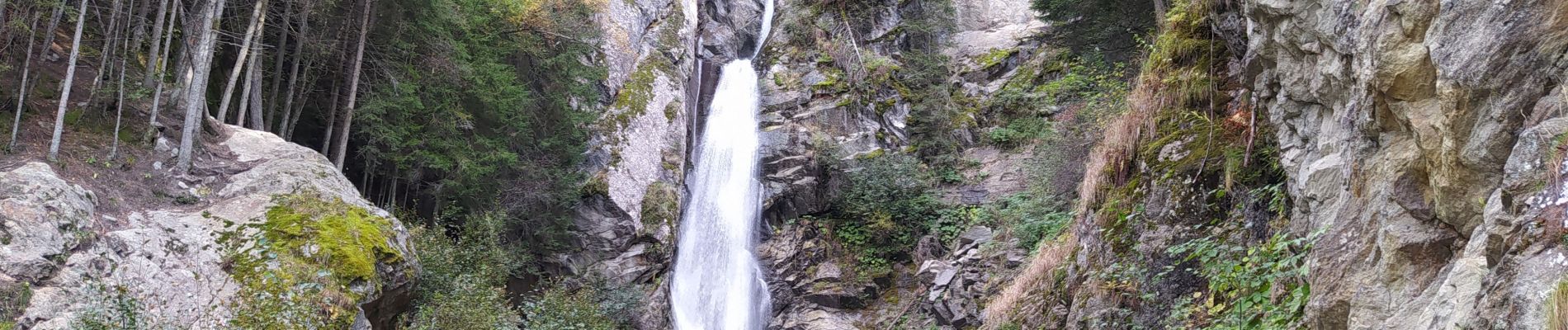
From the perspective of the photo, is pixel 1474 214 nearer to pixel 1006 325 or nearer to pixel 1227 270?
pixel 1227 270

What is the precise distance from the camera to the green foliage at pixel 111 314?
684cm

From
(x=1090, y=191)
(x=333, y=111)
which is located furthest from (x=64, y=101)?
(x=1090, y=191)

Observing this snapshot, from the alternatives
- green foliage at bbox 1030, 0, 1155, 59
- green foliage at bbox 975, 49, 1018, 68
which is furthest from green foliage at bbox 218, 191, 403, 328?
green foliage at bbox 975, 49, 1018, 68

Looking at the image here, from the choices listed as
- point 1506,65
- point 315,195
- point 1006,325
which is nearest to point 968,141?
point 1006,325

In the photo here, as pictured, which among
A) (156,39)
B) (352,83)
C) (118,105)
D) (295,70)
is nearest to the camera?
(118,105)

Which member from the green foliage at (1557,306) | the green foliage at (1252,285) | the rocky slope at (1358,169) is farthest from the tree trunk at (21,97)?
the green foliage at (1557,306)

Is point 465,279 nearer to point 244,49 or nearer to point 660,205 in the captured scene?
point 244,49

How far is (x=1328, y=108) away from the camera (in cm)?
582

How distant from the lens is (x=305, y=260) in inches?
366

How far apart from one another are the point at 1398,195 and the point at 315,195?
10.5 m

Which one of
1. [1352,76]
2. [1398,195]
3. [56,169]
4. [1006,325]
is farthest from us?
[1006,325]

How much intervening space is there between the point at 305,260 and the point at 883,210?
12.7 meters

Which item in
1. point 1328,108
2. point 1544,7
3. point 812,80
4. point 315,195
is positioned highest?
point 1544,7

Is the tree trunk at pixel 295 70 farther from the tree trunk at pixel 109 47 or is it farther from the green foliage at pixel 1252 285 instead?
the green foliage at pixel 1252 285
